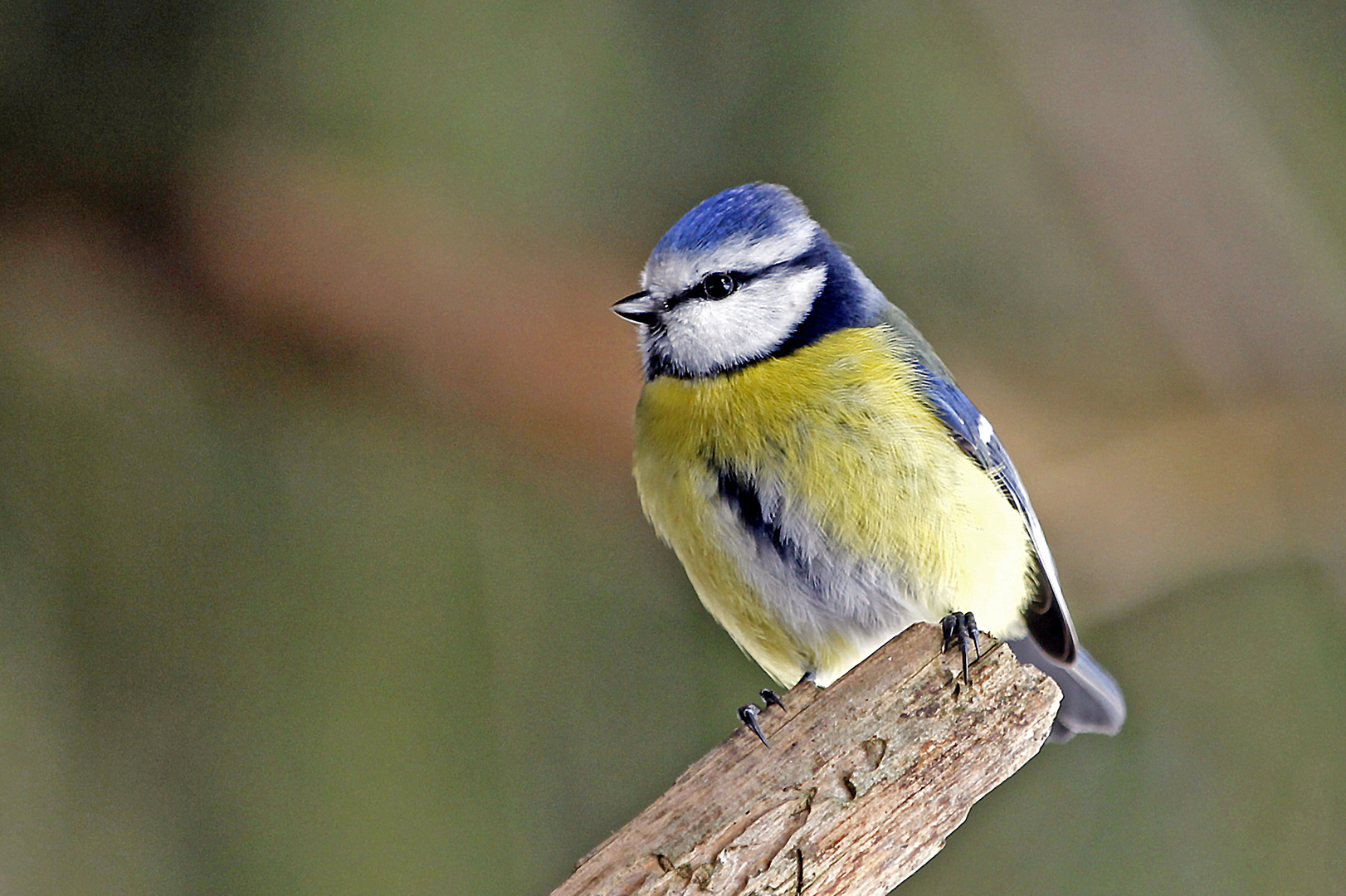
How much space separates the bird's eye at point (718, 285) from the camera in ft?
3.55

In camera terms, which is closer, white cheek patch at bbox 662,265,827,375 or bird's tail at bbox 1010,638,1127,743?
white cheek patch at bbox 662,265,827,375

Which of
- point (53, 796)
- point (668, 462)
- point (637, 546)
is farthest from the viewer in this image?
point (637, 546)

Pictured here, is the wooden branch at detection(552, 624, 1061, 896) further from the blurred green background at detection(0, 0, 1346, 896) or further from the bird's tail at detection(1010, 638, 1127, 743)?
the blurred green background at detection(0, 0, 1346, 896)

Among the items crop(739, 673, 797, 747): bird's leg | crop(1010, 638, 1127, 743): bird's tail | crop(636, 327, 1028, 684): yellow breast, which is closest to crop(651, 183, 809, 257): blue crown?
crop(636, 327, 1028, 684): yellow breast

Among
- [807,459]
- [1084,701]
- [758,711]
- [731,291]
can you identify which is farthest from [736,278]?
[1084,701]

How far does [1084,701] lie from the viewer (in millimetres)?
1238

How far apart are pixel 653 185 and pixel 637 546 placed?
0.61 meters

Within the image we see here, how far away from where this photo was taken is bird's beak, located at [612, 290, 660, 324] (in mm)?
1087

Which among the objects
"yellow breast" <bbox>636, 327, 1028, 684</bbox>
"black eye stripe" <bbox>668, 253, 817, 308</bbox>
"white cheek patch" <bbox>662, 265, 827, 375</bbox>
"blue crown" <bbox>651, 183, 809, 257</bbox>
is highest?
"blue crown" <bbox>651, 183, 809, 257</bbox>

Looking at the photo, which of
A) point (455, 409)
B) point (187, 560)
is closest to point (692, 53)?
point (455, 409)

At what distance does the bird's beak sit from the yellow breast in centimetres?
6

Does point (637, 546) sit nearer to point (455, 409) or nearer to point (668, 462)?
point (455, 409)

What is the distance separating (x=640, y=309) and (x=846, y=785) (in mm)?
490

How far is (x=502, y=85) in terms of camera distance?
5.98 ft
